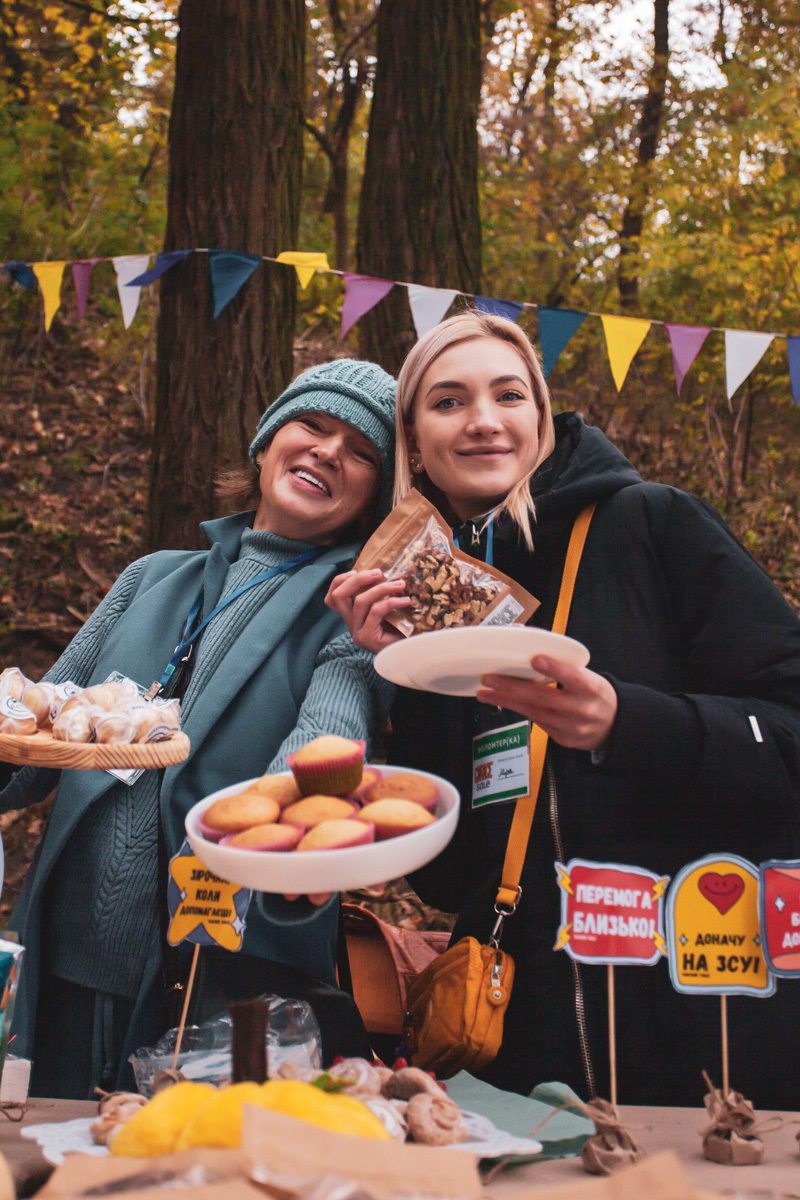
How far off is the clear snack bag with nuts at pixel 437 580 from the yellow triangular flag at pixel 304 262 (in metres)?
2.35

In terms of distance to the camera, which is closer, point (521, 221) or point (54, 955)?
point (54, 955)

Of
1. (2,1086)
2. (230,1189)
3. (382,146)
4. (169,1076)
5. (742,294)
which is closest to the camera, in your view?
(230,1189)

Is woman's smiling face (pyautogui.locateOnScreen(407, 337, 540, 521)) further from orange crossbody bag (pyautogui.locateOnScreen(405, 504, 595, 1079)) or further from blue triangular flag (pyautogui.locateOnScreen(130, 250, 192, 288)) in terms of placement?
blue triangular flag (pyautogui.locateOnScreen(130, 250, 192, 288))

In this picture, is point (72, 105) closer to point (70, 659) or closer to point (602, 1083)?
point (70, 659)

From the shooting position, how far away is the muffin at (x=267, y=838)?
1.16 meters

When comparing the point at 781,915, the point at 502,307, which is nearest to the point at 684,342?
the point at 502,307

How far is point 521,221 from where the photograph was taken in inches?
445

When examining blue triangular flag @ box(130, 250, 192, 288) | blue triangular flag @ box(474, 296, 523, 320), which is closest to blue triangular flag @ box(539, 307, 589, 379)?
blue triangular flag @ box(474, 296, 523, 320)

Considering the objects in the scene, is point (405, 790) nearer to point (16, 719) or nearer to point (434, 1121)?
point (434, 1121)

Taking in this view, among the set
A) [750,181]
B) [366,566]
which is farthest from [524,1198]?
[750,181]

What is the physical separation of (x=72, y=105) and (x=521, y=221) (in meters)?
4.99

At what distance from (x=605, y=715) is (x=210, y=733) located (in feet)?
2.41

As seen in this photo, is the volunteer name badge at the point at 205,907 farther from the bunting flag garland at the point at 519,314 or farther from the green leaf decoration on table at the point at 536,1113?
the bunting flag garland at the point at 519,314

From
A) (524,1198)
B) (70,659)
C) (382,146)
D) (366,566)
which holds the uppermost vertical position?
(382,146)
